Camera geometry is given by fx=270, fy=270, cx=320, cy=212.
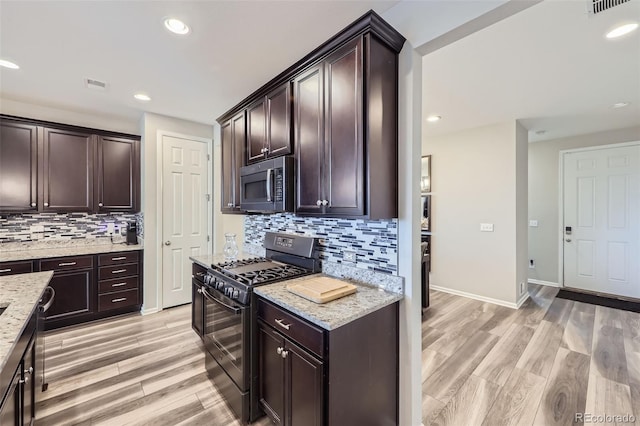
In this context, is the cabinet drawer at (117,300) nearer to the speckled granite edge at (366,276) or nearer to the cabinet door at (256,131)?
the cabinet door at (256,131)

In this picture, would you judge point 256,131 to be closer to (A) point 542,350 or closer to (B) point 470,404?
(B) point 470,404

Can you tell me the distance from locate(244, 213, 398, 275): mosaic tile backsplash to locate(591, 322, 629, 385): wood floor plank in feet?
7.25

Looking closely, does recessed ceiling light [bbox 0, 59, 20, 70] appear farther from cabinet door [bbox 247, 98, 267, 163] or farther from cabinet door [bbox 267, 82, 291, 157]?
cabinet door [bbox 267, 82, 291, 157]

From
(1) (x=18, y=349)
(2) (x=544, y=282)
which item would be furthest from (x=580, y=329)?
(1) (x=18, y=349)

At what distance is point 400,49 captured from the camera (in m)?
1.65

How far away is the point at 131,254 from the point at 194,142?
1730 millimetres

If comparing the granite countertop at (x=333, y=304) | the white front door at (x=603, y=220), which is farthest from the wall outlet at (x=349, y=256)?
the white front door at (x=603, y=220)

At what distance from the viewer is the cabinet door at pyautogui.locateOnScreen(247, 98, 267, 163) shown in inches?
94.3

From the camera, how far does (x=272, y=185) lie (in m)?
2.10

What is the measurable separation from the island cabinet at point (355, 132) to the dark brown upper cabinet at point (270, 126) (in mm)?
322

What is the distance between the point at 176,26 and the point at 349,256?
1.97m

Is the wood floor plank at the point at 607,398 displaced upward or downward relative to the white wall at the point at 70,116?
downward

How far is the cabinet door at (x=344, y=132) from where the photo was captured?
5.07 ft

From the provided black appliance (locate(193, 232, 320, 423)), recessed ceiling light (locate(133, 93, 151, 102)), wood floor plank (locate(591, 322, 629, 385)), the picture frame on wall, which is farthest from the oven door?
the picture frame on wall
